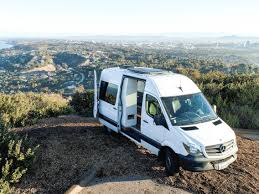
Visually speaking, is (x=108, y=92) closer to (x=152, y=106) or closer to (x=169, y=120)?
(x=152, y=106)

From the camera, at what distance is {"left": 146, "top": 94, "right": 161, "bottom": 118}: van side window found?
31.5 ft

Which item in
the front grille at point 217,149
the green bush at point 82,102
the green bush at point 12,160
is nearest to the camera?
the green bush at point 12,160

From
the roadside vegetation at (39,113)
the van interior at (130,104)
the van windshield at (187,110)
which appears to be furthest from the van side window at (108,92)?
the roadside vegetation at (39,113)

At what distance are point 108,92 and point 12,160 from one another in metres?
4.42

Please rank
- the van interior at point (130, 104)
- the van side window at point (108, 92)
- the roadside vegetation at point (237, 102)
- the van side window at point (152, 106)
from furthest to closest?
the roadside vegetation at point (237, 102)
the van side window at point (108, 92)
the van interior at point (130, 104)
the van side window at point (152, 106)

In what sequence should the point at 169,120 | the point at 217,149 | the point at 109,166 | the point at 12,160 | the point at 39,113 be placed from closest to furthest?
the point at 217,149
the point at 12,160
the point at 169,120
the point at 109,166
the point at 39,113

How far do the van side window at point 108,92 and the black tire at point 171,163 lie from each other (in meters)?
3.27

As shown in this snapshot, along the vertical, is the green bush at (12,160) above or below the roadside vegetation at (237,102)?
above

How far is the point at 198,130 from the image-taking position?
28.4 ft

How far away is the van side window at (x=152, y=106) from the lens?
9602 mm

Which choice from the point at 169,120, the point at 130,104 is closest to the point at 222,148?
the point at 169,120

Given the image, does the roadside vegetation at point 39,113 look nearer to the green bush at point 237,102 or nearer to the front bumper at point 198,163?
the green bush at point 237,102

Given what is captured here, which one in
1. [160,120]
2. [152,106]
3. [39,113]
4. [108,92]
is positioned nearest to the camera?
[160,120]

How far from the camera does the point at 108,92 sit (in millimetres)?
12141
